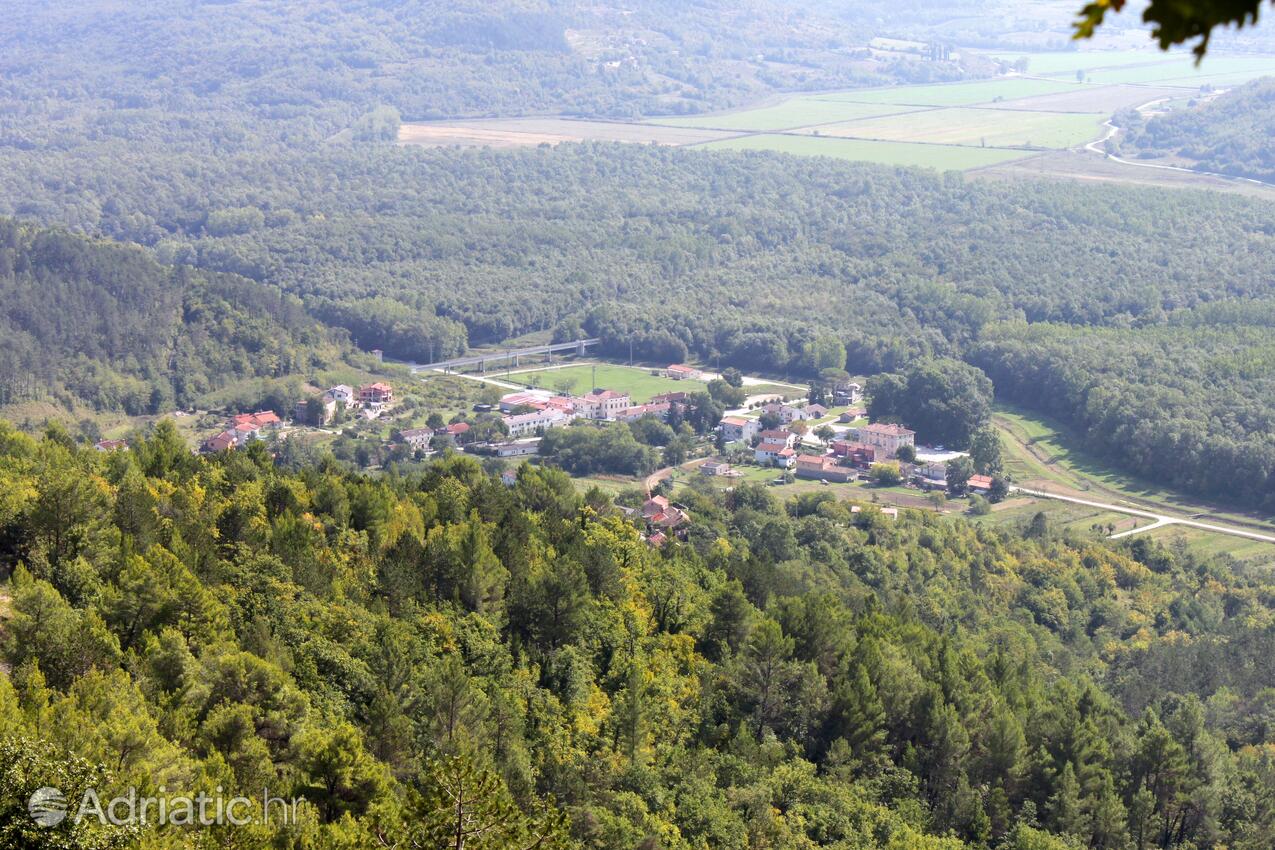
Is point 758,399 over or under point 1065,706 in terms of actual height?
under

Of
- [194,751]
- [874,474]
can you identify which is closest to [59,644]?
[194,751]

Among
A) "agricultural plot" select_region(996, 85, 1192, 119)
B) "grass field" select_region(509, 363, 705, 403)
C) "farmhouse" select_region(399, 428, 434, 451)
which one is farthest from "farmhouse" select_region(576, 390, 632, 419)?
"agricultural plot" select_region(996, 85, 1192, 119)

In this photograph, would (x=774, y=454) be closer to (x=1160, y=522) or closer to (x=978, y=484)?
(x=978, y=484)

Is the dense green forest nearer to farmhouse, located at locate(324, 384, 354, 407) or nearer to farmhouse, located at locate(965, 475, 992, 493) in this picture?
farmhouse, located at locate(965, 475, 992, 493)

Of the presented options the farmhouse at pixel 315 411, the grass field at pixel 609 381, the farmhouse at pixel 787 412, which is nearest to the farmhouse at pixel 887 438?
the farmhouse at pixel 787 412

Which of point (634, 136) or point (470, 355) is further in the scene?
point (634, 136)

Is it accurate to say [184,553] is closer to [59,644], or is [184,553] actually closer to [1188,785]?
[59,644]

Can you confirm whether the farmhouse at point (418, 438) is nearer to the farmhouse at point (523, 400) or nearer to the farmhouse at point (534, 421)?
the farmhouse at point (534, 421)
